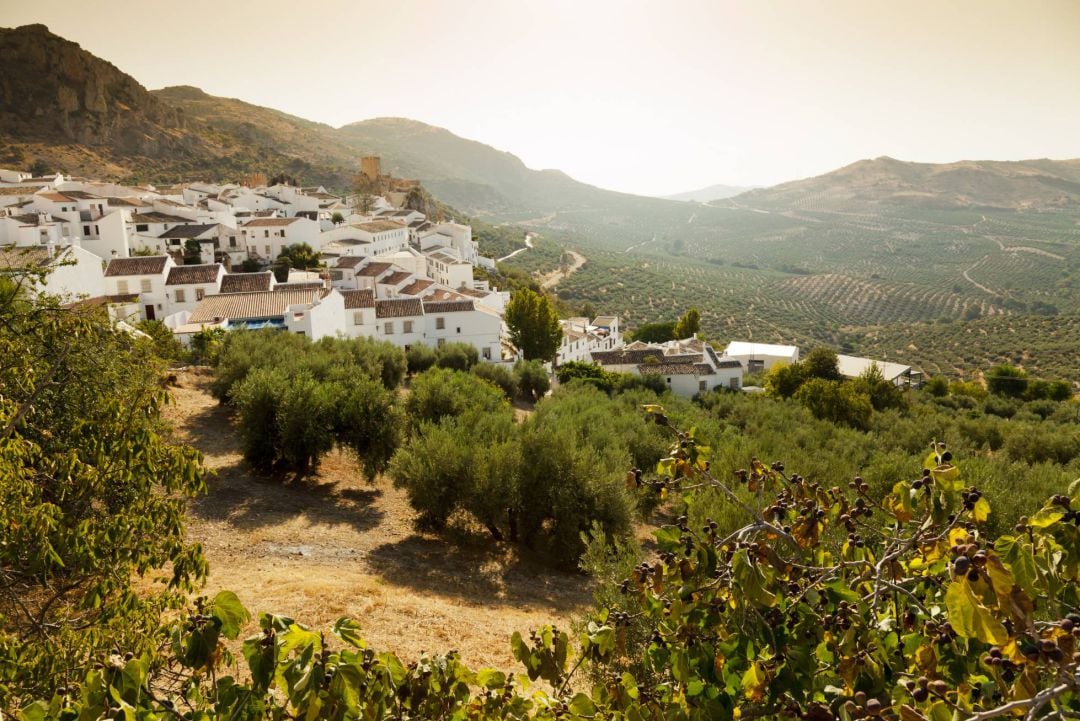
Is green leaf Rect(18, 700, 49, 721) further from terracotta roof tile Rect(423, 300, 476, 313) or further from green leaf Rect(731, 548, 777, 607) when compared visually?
terracotta roof tile Rect(423, 300, 476, 313)

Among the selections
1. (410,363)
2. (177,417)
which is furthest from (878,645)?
(410,363)

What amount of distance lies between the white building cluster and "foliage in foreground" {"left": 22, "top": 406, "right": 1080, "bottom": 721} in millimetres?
22787

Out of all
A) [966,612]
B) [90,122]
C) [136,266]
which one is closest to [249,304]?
[136,266]

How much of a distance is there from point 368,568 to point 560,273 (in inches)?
3105

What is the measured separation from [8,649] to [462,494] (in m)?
9.75

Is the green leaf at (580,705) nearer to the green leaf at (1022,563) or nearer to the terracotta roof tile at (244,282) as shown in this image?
the green leaf at (1022,563)

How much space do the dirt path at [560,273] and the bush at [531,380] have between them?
4127 cm

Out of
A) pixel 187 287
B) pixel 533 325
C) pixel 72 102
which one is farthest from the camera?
pixel 72 102

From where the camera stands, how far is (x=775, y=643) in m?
2.81

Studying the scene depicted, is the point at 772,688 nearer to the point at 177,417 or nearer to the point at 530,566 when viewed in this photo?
the point at 530,566

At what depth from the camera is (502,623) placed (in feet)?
33.8

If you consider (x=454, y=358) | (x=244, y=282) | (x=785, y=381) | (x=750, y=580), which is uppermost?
(x=244, y=282)

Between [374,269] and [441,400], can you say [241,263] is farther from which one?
[441,400]

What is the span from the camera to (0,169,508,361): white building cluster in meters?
31.1
